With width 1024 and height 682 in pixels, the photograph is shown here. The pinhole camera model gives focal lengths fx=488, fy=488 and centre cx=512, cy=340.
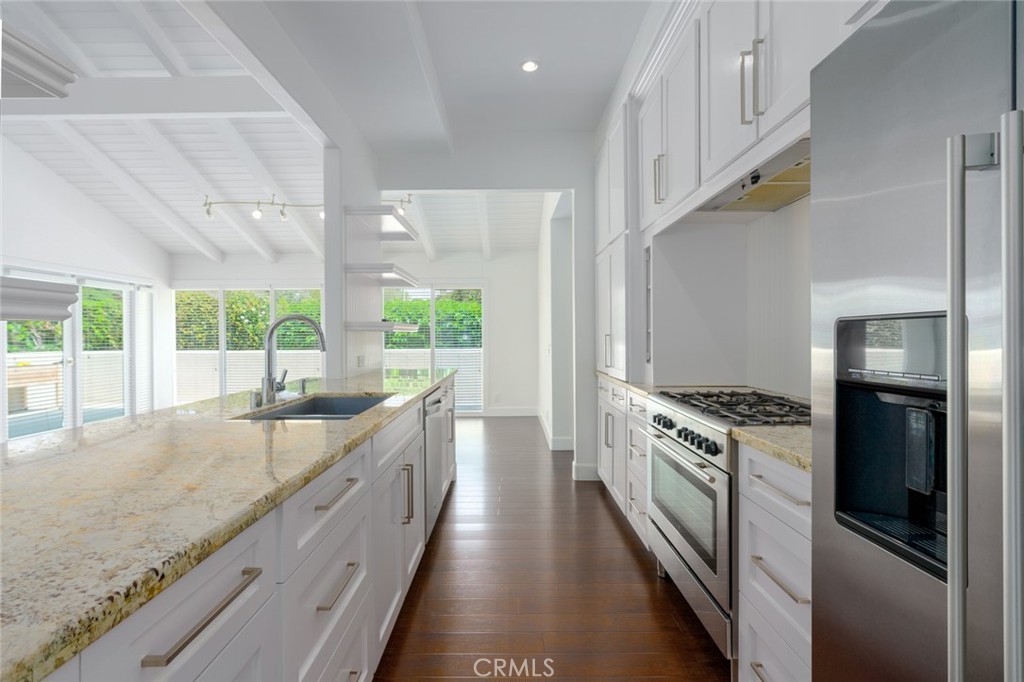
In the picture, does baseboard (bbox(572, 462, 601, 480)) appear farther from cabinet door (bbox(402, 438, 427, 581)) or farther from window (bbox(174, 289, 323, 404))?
window (bbox(174, 289, 323, 404))

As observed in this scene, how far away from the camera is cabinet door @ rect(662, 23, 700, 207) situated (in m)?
2.11

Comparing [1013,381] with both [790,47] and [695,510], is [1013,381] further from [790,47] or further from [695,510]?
[695,510]

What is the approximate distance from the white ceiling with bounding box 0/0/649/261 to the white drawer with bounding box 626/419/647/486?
88.5 inches

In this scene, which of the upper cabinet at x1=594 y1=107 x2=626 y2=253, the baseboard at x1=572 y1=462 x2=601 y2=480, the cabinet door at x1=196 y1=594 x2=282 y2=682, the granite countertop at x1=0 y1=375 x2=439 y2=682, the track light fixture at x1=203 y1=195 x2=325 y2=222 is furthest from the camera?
the track light fixture at x1=203 y1=195 x2=325 y2=222

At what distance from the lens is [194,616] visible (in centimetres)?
69

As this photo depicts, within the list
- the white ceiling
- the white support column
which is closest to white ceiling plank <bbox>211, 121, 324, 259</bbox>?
the white ceiling

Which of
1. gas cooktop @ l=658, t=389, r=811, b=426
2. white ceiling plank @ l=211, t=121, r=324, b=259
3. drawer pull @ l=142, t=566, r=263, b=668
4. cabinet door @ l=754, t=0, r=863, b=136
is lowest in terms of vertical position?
drawer pull @ l=142, t=566, r=263, b=668

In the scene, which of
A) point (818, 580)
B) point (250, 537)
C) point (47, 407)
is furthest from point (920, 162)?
point (47, 407)

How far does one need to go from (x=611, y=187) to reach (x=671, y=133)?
1.08 metres

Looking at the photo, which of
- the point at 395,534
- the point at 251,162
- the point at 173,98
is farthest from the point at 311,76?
the point at 251,162

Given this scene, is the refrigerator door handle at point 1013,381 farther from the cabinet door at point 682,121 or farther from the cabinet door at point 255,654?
the cabinet door at point 682,121

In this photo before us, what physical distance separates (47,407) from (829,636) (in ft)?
24.0

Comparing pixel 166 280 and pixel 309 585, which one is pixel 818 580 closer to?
pixel 309 585

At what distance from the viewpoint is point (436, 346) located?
24.2 feet
